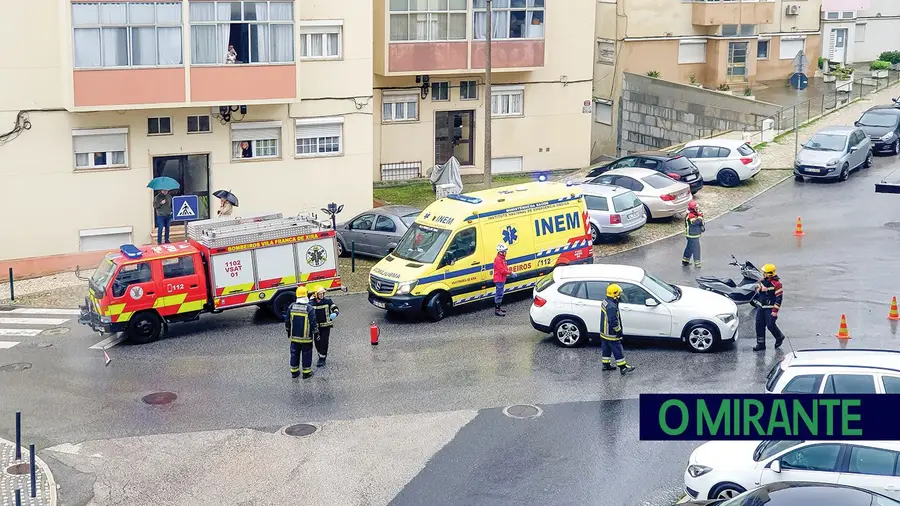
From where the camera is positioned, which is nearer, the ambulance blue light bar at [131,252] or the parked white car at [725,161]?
the ambulance blue light bar at [131,252]

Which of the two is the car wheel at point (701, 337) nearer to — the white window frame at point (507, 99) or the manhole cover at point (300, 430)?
the manhole cover at point (300, 430)

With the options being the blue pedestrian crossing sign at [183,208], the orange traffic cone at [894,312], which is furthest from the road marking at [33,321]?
the orange traffic cone at [894,312]

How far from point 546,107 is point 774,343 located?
21.1 metres

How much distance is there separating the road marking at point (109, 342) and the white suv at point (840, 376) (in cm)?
1300

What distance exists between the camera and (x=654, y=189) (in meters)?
32.3

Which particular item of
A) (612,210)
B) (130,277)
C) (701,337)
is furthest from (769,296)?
(130,277)

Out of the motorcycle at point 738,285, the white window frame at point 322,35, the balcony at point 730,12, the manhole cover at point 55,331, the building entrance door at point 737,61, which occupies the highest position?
the balcony at point 730,12

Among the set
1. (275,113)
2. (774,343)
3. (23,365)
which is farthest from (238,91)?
(774,343)

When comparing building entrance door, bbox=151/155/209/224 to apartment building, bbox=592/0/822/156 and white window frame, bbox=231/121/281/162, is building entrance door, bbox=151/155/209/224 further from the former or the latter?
apartment building, bbox=592/0/822/156

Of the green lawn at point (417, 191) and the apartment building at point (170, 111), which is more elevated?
the apartment building at point (170, 111)

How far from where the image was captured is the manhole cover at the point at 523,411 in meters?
19.2

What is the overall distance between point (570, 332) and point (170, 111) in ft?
46.0

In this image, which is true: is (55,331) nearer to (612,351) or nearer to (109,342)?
(109,342)

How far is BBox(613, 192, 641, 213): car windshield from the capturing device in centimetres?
3025
